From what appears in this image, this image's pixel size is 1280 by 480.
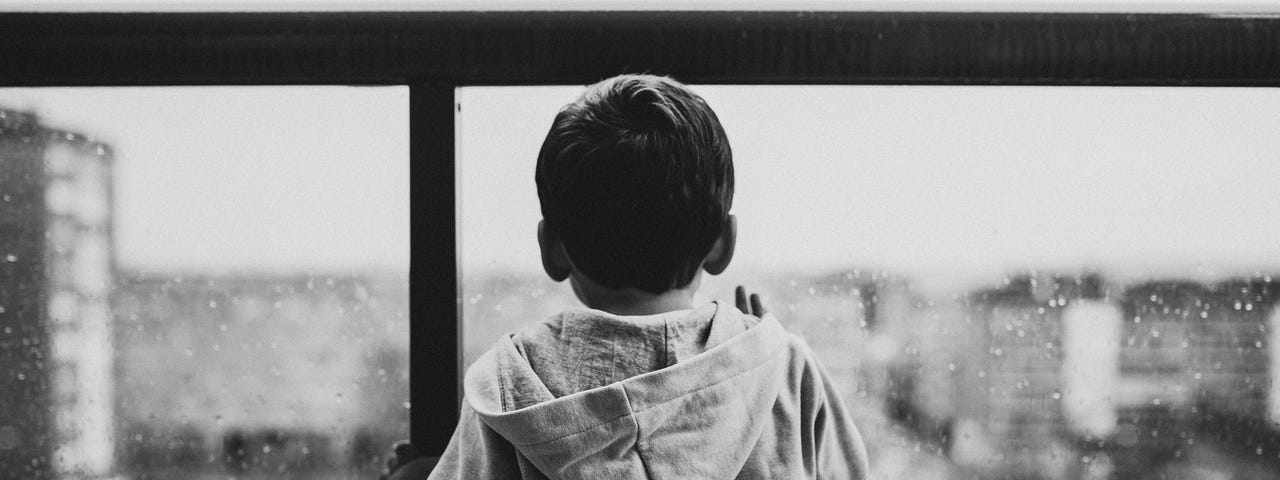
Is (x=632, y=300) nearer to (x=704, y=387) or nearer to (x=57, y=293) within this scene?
(x=704, y=387)

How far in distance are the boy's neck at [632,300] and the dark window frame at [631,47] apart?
0.35 metres

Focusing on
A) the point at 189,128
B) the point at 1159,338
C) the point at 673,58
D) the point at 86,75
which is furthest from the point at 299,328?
the point at 1159,338

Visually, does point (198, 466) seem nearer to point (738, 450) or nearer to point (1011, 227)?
point (738, 450)

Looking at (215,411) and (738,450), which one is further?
(215,411)

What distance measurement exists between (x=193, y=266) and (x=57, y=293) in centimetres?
18

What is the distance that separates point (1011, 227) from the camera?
0.92 m

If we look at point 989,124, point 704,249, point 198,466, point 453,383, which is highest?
point 989,124

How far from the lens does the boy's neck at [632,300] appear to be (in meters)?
0.61

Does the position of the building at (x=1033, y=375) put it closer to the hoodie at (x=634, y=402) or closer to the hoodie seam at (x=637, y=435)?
the hoodie at (x=634, y=402)

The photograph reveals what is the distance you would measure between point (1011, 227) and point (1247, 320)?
1.11 feet

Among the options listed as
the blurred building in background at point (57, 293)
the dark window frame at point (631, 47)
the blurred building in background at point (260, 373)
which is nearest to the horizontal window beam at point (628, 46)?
the dark window frame at point (631, 47)

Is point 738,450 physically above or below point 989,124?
below

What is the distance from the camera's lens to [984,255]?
36.2 inches

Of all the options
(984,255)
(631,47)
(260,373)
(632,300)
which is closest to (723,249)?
(632,300)
